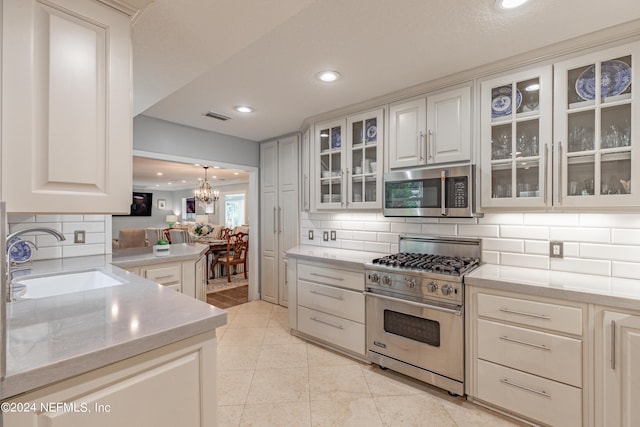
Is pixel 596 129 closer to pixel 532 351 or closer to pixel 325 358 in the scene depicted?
pixel 532 351

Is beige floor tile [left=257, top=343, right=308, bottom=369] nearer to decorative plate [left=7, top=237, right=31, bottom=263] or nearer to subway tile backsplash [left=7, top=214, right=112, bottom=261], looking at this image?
subway tile backsplash [left=7, top=214, right=112, bottom=261]

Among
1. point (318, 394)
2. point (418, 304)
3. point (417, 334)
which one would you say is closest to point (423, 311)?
point (418, 304)

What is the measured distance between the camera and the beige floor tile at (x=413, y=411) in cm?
182

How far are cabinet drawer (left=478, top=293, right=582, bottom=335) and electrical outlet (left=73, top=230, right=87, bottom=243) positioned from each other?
119 inches

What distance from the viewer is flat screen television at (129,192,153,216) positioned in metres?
10.7

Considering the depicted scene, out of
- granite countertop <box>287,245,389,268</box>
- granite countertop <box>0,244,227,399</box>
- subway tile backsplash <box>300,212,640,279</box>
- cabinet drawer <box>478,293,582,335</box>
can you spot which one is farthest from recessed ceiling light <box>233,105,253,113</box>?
cabinet drawer <box>478,293,582,335</box>

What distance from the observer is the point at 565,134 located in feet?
6.02

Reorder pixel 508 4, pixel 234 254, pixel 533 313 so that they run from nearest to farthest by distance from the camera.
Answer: pixel 508 4, pixel 533 313, pixel 234 254

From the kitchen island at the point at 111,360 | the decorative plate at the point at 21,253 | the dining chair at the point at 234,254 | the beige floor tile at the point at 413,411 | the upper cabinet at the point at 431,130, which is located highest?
the upper cabinet at the point at 431,130

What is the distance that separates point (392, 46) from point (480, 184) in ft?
3.67

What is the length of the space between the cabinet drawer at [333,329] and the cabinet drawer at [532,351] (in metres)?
0.93

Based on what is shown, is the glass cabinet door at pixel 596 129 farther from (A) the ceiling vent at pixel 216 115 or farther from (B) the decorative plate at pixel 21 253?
(B) the decorative plate at pixel 21 253

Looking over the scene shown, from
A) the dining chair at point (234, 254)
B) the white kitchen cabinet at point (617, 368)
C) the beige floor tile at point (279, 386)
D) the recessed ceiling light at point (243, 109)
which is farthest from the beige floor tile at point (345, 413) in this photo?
the dining chair at point (234, 254)

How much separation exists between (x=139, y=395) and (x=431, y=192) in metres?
2.10
